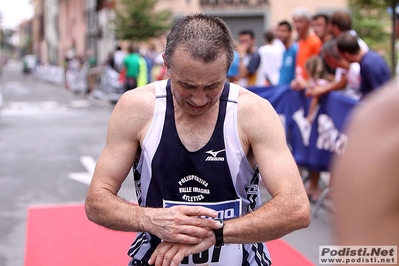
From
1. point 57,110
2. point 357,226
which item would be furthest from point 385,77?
point 57,110

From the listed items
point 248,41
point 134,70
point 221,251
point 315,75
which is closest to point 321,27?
point 315,75

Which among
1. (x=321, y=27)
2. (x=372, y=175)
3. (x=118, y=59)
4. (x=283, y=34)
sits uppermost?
(x=372, y=175)

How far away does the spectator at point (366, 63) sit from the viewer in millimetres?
6367

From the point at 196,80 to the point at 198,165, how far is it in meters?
0.33

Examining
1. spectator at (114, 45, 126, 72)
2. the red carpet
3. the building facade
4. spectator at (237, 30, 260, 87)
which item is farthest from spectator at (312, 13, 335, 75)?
spectator at (114, 45, 126, 72)

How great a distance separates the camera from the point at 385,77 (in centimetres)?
639

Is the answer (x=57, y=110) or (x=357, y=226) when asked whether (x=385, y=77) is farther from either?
(x=57, y=110)

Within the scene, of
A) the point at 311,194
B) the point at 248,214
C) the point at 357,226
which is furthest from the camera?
the point at 311,194

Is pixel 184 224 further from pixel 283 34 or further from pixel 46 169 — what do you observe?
pixel 46 169

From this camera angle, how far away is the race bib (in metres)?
2.71

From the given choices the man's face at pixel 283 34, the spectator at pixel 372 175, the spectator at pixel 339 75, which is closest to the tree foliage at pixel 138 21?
the man's face at pixel 283 34

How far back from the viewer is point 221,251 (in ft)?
9.09

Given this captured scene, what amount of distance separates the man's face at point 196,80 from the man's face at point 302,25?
261 inches

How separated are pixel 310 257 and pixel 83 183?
393 cm
